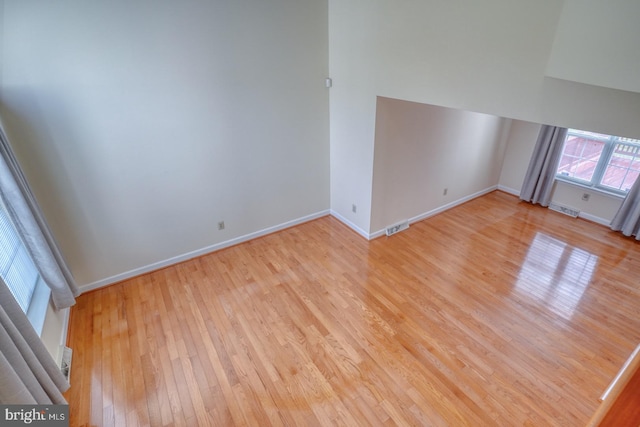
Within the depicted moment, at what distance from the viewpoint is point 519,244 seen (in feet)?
13.3

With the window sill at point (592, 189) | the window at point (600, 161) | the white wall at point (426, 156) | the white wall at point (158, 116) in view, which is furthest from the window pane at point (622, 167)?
the white wall at point (158, 116)

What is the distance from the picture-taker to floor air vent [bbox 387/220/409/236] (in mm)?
4266

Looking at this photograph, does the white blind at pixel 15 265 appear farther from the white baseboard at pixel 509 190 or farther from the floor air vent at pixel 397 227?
the white baseboard at pixel 509 190

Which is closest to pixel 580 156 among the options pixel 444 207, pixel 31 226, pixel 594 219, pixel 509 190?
pixel 594 219

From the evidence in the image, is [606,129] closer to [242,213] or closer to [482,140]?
[482,140]

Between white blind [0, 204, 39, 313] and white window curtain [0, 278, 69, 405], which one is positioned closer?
white window curtain [0, 278, 69, 405]

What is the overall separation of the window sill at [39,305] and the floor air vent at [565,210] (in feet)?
21.1

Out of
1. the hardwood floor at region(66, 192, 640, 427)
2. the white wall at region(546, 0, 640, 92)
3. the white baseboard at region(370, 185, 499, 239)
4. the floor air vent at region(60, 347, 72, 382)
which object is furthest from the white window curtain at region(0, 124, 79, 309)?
the white wall at region(546, 0, 640, 92)

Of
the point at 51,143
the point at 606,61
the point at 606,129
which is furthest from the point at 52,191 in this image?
the point at 606,129

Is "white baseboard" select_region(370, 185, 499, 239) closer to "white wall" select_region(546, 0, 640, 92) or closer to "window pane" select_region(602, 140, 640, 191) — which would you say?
"window pane" select_region(602, 140, 640, 191)

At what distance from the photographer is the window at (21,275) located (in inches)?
84.6

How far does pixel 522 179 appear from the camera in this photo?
5.23 m

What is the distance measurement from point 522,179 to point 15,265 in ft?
21.5

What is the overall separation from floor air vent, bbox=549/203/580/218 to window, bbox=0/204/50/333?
6.43m
